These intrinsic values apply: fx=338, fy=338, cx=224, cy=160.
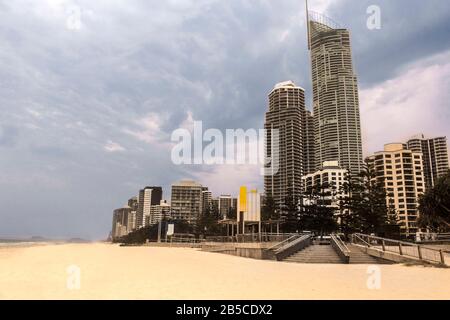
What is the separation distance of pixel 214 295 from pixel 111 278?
4.18 m

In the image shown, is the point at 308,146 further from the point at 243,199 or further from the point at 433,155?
the point at 243,199

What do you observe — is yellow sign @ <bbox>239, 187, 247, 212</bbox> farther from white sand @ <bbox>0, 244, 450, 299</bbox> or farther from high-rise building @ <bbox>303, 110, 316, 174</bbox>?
high-rise building @ <bbox>303, 110, 316, 174</bbox>

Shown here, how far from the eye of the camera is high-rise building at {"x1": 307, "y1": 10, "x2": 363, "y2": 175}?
6289 inches

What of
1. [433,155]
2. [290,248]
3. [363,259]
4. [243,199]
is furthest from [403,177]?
[363,259]

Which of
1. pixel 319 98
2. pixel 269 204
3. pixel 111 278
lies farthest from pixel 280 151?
pixel 111 278

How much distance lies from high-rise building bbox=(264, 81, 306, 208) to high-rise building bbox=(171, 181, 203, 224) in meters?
33.2

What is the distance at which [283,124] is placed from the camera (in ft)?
410

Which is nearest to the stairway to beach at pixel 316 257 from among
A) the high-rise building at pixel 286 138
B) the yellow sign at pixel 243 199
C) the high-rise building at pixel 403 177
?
the yellow sign at pixel 243 199

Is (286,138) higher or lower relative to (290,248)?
higher

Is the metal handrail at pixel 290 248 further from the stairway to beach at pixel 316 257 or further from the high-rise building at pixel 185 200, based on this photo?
the high-rise building at pixel 185 200

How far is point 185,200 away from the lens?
142 meters

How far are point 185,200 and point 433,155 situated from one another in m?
116

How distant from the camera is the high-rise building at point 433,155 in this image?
505ft
